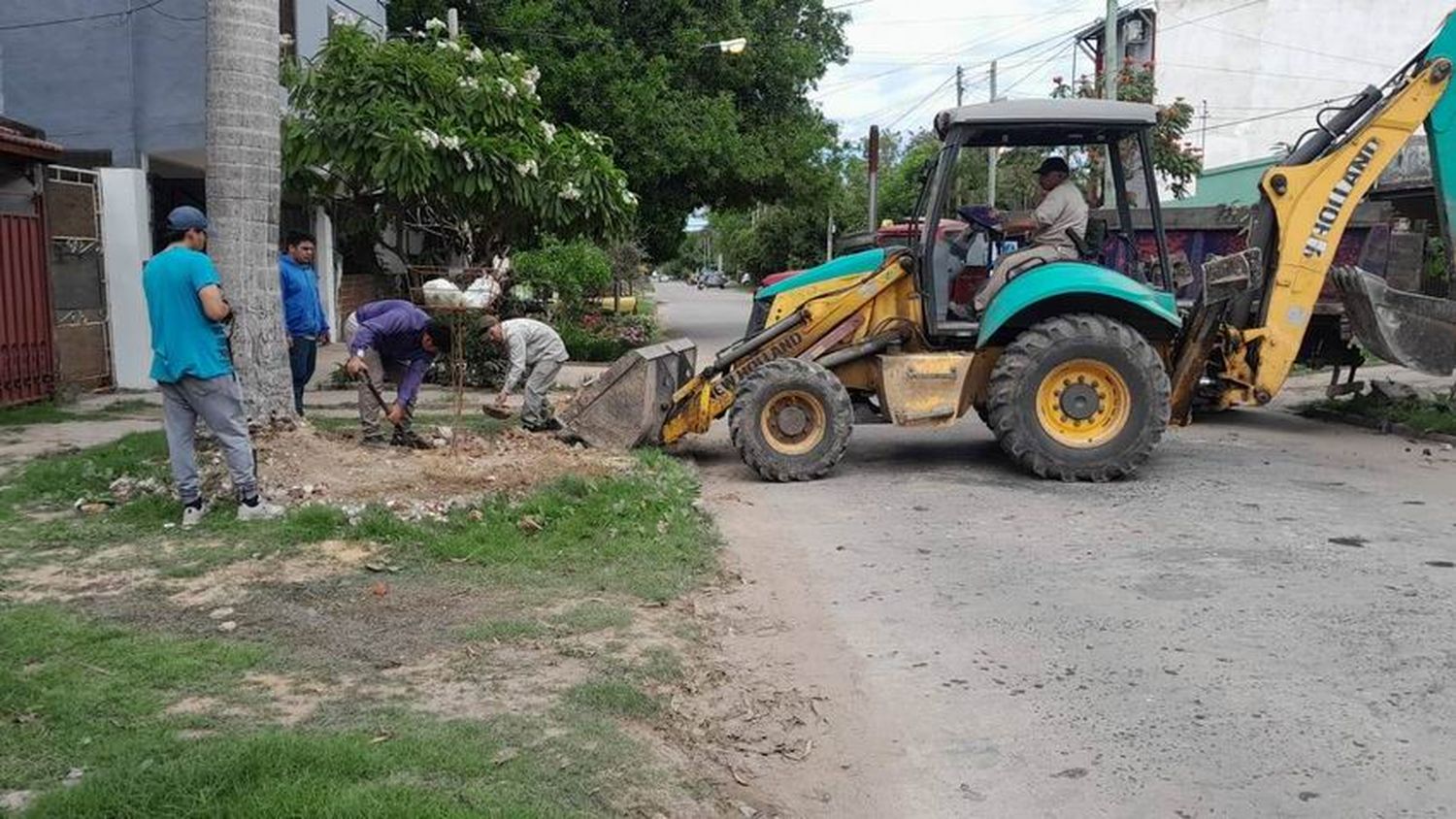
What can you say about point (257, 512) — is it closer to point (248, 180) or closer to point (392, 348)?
point (248, 180)

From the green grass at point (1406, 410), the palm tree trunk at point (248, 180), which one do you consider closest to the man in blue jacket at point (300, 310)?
the palm tree trunk at point (248, 180)

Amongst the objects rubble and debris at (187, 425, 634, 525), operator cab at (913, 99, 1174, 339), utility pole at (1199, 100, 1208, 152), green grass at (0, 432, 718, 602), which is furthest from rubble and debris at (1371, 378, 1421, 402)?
utility pole at (1199, 100, 1208, 152)

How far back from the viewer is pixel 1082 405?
891cm

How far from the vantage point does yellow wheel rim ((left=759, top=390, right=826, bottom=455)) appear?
8.95 m

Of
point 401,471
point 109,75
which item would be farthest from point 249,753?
point 109,75

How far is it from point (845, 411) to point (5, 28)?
43.8ft

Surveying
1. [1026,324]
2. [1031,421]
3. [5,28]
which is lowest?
[1031,421]

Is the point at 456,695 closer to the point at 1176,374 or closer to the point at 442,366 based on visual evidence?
the point at 1176,374

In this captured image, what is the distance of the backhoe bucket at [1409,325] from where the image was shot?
10.0 m

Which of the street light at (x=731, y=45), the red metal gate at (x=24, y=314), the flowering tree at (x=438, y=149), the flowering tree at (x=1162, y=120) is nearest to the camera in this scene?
the red metal gate at (x=24, y=314)

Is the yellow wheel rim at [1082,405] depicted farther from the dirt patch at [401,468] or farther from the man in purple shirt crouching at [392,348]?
the man in purple shirt crouching at [392,348]

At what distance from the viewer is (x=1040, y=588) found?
20.2ft

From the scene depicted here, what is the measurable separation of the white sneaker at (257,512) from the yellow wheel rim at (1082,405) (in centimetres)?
539

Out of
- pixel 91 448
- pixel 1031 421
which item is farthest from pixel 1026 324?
pixel 91 448
